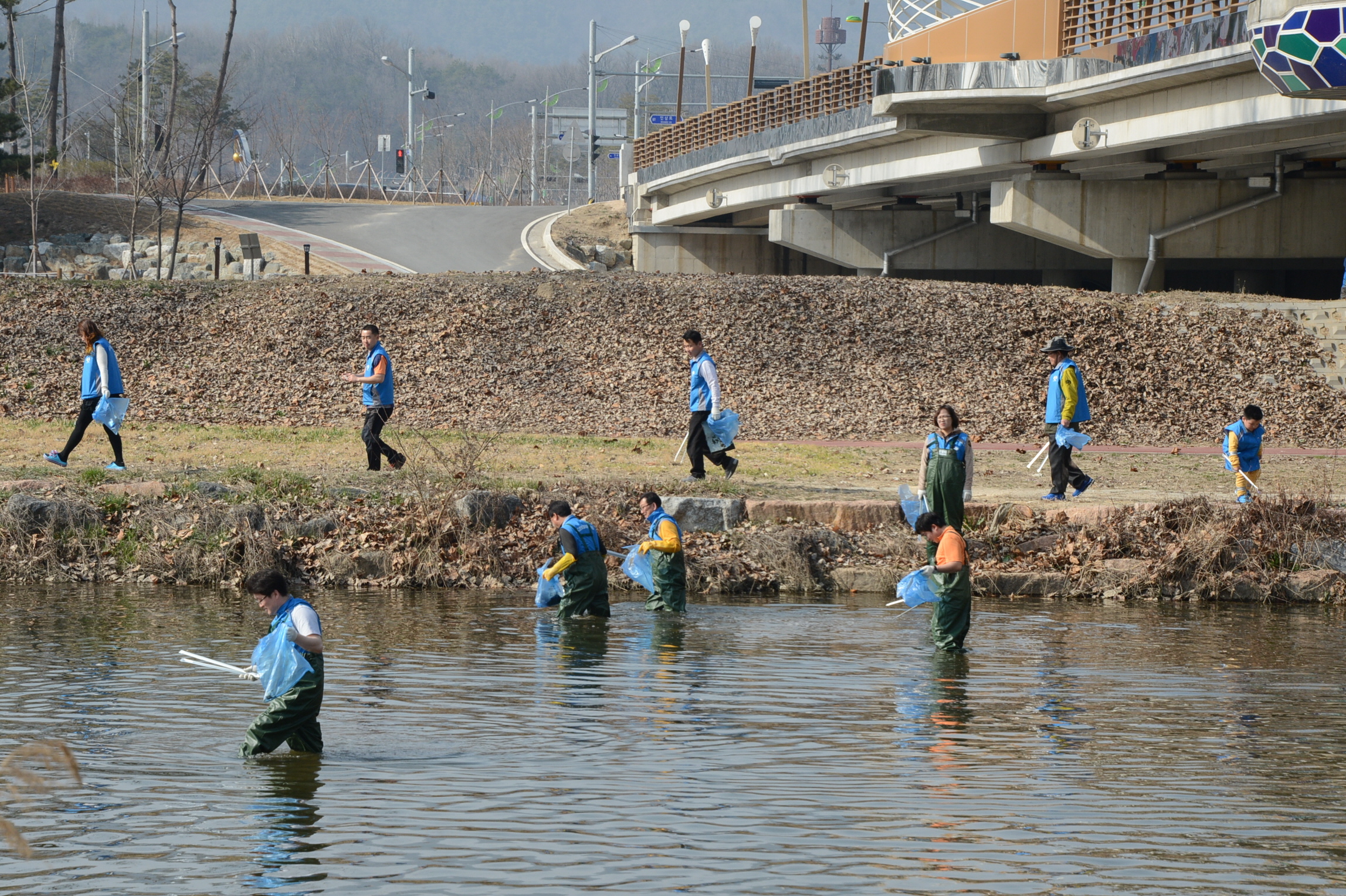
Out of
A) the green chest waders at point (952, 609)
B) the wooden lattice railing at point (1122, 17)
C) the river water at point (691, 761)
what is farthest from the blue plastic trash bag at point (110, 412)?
the wooden lattice railing at point (1122, 17)

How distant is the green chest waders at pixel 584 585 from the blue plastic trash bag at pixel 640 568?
672 mm

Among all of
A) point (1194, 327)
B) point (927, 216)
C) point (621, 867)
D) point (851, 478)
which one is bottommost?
point (621, 867)

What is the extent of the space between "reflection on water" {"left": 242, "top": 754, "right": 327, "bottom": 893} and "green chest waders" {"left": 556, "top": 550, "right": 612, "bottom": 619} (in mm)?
4328

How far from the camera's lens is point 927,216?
125ft

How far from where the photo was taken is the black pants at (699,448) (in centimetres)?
1569

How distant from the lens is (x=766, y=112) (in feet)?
133

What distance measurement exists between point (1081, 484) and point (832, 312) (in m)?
11.3

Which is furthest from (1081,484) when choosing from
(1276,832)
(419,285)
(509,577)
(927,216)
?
(927,216)

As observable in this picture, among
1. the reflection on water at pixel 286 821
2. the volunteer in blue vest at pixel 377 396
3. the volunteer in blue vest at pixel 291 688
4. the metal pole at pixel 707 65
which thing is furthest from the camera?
the metal pole at pixel 707 65

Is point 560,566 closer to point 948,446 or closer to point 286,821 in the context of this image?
point 948,446

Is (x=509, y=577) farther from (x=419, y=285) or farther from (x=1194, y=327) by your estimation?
(x=1194, y=327)

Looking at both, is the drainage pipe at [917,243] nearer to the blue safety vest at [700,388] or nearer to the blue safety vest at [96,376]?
the blue safety vest at [700,388]

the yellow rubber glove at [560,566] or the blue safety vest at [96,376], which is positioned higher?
the blue safety vest at [96,376]

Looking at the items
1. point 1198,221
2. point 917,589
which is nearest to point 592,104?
point 1198,221
